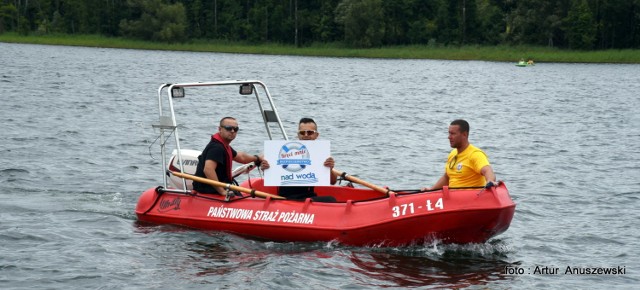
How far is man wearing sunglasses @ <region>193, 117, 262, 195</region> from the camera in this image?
14.2 metres

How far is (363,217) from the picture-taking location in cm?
1334

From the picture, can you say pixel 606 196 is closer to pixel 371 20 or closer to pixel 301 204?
pixel 301 204

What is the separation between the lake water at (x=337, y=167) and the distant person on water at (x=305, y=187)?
76cm

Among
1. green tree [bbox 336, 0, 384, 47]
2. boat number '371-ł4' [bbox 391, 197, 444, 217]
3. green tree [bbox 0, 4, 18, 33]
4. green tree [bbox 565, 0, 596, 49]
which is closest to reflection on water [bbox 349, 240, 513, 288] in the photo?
boat number '371-ł4' [bbox 391, 197, 444, 217]

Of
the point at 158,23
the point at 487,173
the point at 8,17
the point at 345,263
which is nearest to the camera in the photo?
the point at 487,173

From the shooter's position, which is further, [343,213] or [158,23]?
[158,23]

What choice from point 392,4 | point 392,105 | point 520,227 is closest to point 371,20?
point 392,4

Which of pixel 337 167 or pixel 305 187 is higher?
pixel 305 187

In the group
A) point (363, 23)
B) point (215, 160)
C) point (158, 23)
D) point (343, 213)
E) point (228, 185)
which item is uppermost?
point (215, 160)

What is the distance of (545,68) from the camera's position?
81.1m

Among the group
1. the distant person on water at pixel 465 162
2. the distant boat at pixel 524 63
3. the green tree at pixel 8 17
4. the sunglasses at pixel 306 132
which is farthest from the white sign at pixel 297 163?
the green tree at pixel 8 17

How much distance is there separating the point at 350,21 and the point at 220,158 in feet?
282

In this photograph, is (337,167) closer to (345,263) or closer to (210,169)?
(210,169)

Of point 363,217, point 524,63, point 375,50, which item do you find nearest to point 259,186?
point 363,217
